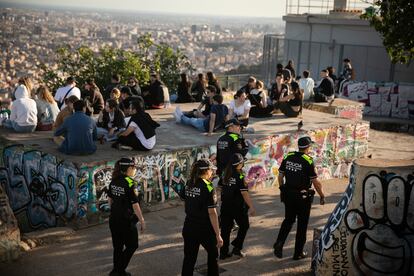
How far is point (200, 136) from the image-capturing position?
12.4m

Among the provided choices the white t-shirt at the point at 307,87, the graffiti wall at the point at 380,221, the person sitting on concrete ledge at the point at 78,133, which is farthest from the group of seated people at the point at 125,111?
the graffiti wall at the point at 380,221

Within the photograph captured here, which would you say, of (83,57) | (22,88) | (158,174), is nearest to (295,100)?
(158,174)

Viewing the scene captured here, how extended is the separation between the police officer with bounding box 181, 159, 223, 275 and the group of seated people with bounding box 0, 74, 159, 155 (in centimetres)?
371

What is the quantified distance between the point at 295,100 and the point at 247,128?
2568 millimetres

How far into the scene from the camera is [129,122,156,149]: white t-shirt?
1041 cm

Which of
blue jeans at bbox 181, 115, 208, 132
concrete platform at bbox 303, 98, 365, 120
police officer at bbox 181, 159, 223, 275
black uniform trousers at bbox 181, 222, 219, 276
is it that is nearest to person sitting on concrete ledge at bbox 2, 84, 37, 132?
blue jeans at bbox 181, 115, 208, 132

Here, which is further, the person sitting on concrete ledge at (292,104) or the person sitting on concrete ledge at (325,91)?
the person sitting on concrete ledge at (325,91)

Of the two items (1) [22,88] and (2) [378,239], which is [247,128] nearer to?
(1) [22,88]

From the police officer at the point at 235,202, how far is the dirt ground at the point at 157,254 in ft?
0.94

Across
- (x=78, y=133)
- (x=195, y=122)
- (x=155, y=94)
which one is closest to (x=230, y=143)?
(x=78, y=133)

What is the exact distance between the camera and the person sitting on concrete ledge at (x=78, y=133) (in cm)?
1011

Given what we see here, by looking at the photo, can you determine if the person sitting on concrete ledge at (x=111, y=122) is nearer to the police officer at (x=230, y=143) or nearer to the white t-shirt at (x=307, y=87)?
the police officer at (x=230, y=143)

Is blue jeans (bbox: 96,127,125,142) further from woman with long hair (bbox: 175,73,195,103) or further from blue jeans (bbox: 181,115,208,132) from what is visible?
woman with long hair (bbox: 175,73,195,103)

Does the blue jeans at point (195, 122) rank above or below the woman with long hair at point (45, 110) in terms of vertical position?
below
